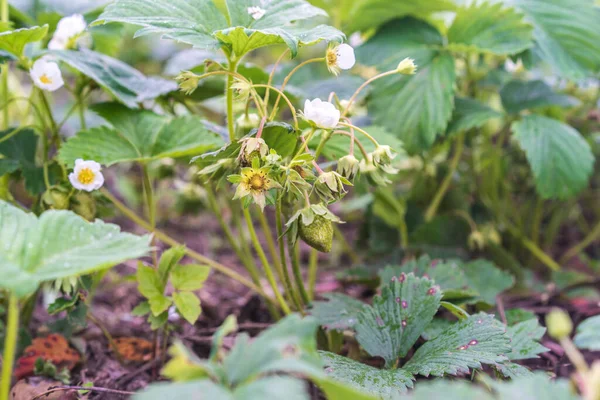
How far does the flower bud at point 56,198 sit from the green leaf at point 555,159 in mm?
1086

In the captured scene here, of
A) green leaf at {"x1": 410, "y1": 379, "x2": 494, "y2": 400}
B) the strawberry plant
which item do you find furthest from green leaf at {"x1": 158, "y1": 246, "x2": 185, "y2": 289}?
green leaf at {"x1": 410, "y1": 379, "x2": 494, "y2": 400}

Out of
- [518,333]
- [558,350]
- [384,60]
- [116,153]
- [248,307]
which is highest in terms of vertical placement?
[384,60]

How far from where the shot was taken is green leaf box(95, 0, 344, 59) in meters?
0.84

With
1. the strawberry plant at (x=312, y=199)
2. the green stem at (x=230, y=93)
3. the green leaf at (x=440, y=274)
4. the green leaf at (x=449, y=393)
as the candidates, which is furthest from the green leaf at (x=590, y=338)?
the green stem at (x=230, y=93)

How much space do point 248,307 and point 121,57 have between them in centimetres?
222

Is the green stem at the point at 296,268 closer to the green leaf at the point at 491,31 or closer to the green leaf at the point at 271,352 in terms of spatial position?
the green leaf at the point at 271,352

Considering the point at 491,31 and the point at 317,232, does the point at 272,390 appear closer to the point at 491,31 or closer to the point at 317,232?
the point at 317,232

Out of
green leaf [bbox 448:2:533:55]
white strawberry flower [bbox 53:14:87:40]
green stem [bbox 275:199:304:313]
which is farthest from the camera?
green leaf [bbox 448:2:533:55]

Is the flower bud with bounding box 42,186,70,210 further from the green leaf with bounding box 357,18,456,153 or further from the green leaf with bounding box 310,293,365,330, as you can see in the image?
the green leaf with bounding box 357,18,456,153

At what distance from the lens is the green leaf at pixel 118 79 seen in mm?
1110

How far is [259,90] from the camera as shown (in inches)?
48.6

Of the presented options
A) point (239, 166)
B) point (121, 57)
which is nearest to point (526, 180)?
point (239, 166)

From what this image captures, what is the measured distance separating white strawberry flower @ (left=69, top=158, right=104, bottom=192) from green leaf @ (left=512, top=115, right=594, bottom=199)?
102cm

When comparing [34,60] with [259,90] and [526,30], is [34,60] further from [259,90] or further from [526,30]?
[526,30]
